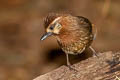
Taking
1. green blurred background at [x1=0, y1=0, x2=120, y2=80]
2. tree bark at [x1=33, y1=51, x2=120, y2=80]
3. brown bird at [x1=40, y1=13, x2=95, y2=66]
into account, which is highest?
brown bird at [x1=40, y1=13, x2=95, y2=66]

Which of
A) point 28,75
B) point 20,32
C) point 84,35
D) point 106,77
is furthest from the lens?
point 20,32

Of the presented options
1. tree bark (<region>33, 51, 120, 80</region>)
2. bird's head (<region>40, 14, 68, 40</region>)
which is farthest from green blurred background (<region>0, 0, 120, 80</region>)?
bird's head (<region>40, 14, 68, 40</region>)

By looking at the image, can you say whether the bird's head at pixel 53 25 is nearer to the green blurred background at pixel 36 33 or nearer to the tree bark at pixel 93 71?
the tree bark at pixel 93 71

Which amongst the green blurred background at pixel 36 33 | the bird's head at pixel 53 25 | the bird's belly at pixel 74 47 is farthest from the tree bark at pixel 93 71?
the green blurred background at pixel 36 33

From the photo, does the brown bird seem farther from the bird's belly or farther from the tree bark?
the tree bark

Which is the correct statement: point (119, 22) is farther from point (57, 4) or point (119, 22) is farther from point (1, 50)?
point (1, 50)

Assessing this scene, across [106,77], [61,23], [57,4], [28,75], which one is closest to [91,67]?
[106,77]
